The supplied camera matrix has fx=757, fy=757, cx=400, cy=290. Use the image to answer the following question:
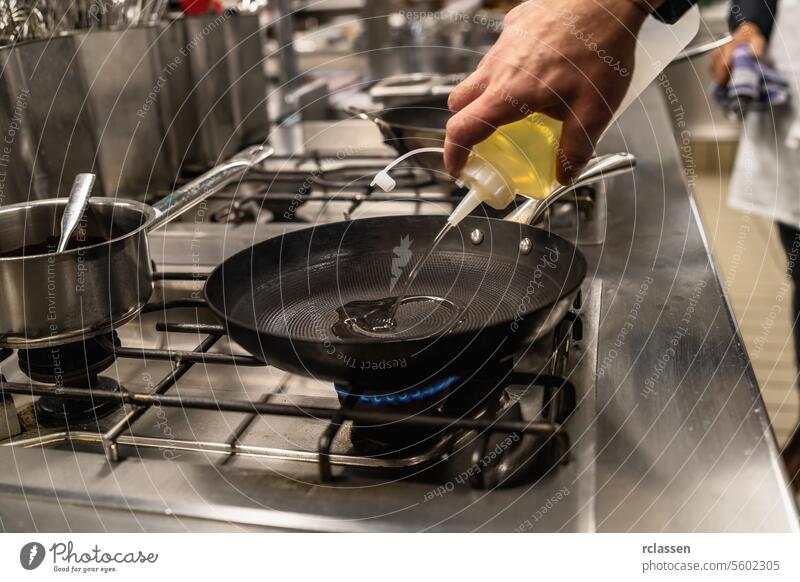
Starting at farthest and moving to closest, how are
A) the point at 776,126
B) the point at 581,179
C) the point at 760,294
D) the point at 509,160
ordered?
the point at 760,294, the point at 776,126, the point at 581,179, the point at 509,160

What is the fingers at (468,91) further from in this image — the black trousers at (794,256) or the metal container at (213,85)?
the black trousers at (794,256)

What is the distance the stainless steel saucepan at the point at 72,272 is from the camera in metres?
0.42

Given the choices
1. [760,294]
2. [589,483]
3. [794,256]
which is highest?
[589,483]

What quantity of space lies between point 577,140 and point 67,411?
0.35 meters

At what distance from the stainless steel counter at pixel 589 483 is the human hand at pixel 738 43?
88 centimetres

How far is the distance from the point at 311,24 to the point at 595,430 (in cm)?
245

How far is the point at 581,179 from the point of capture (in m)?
0.59

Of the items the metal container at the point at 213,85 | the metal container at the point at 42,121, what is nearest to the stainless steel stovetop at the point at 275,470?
the metal container at the point at 42,121

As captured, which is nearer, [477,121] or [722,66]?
[477,121]

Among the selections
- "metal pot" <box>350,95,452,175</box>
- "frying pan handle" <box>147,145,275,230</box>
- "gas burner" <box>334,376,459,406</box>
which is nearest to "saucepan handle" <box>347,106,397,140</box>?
"metal pot" <box>350,95,452,175</box>

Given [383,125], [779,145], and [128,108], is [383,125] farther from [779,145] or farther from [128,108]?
[779,145]

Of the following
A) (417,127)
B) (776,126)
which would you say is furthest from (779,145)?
(417,127)

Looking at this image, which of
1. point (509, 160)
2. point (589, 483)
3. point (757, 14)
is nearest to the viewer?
point (589, 483)

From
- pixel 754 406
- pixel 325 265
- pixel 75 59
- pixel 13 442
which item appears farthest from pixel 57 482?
pixel 75 59
